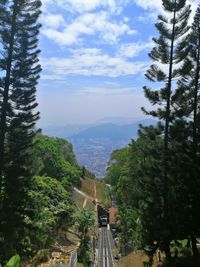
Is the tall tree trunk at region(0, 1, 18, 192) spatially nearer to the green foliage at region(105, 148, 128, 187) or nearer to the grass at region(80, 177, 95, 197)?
the green foliage at region(105, 148, 128, 187)

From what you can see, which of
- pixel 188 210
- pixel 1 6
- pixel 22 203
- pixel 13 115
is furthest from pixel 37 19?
pixel 188 210

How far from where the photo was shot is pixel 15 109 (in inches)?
899

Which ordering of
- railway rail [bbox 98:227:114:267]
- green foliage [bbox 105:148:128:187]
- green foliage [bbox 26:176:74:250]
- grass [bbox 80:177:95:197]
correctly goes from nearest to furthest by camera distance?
1. green foliage [bbox 26:176:74:250]
2. railway rail [bbox 98:227:114:267]
3. green foliage [bbox 105:148:128:187]
4. grass [bbox 80:177:95:197]

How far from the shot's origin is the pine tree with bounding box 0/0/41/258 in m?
22.5

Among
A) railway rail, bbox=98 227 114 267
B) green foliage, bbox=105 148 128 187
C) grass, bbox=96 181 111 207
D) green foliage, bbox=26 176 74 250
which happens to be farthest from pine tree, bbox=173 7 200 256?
grass, bbox=96 181 111 207

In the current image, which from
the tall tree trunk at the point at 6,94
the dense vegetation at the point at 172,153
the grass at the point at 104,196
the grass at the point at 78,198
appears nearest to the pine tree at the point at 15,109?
the tall tree trunk at the point at 6,94

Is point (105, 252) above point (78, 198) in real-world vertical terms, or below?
below

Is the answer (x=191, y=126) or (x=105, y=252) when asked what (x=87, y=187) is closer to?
(x=105, y=252)

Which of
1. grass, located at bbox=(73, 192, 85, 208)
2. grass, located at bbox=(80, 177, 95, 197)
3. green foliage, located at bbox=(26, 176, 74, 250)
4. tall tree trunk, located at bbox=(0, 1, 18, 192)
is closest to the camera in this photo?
tall tree trunk, located at bbox=(0, 1, 18, 192)

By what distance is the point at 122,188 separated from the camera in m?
48.4

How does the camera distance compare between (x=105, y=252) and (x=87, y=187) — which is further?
(x=87, y=187)

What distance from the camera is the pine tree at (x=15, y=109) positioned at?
73.7 ft

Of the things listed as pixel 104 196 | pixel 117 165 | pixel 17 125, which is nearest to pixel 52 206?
pixel 17 125

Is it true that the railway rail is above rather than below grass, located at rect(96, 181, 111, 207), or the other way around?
below
